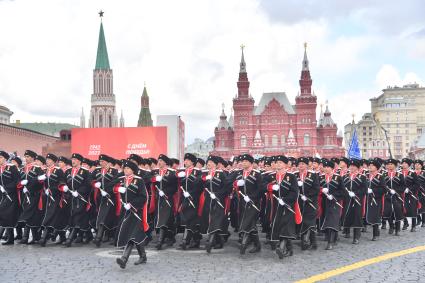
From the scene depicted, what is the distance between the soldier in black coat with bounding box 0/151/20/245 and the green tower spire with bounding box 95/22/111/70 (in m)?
127

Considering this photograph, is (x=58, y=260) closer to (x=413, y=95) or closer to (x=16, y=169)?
(x=16, y=169)

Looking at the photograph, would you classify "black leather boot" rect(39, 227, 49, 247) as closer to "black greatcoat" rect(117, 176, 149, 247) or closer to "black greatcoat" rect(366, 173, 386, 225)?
"black greatcoat" rect(117, 176, 149, 247)

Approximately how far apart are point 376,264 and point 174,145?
638 inches

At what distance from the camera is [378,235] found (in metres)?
12.9

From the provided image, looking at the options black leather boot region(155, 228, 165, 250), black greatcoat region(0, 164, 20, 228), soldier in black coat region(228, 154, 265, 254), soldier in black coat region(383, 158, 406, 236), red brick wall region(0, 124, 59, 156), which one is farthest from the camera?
red brick wall region(0, 124, 59, 156)

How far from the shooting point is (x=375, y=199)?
13023mm

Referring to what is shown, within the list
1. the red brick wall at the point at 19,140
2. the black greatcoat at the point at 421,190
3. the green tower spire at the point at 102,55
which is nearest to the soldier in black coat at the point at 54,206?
the black greatcoat at the point at 421,190

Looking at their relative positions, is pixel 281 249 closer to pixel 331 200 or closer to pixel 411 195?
pixel 331 200

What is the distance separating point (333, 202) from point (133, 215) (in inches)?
194

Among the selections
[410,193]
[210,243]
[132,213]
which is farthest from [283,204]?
[410,193]

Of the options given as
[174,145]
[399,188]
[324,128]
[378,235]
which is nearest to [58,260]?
[378,235]

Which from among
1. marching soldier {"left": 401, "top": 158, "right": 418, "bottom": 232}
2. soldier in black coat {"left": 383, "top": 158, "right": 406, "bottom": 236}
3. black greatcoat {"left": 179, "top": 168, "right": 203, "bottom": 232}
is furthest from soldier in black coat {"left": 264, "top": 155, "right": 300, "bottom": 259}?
marching soldier {"left": 401, "top": 158, "right": 418, "bottom": 232}

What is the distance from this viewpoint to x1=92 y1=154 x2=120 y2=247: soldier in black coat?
11281 mm

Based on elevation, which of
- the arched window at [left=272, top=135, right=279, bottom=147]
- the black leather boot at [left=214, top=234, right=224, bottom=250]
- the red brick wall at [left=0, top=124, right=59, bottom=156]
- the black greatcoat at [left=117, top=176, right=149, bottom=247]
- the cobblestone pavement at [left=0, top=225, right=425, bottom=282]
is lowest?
the cobblestone pavement at [left=0, top=225, right=425, bottom=282]
